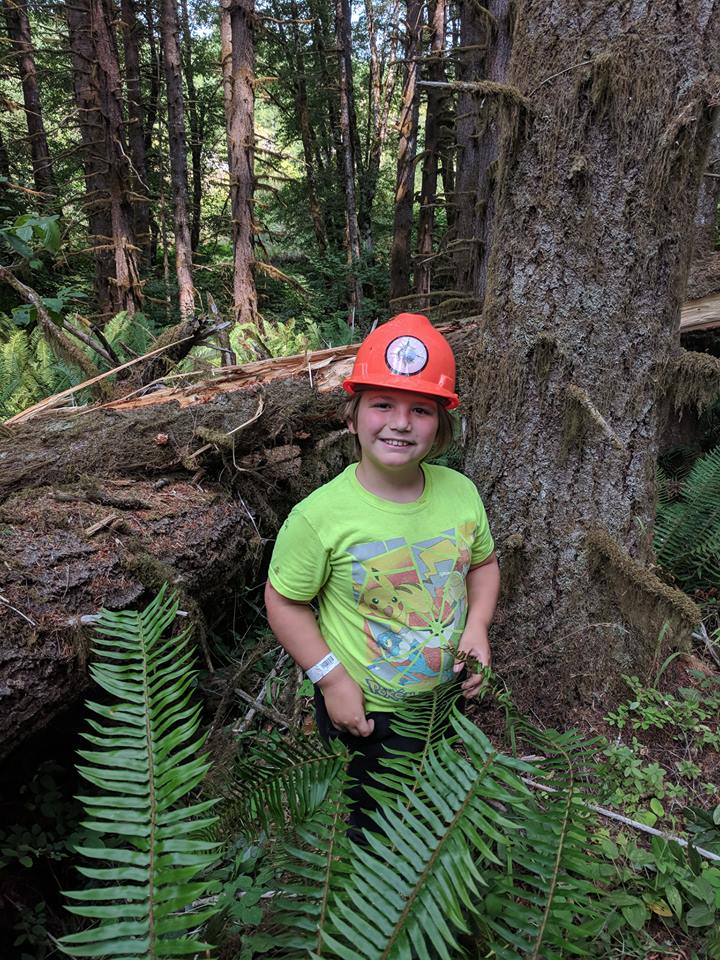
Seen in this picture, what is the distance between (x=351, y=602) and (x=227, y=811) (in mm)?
612

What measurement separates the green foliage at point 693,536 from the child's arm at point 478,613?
1509mm

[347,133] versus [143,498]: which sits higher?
[347,133]

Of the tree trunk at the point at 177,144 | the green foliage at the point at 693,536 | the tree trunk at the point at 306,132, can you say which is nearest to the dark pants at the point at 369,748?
the green foliage at the point at 693,536

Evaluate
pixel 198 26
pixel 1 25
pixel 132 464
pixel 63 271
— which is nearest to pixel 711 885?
pixel 132 464

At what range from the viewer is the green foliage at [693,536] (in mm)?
2746

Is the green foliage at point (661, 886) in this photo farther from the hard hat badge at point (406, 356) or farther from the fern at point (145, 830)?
the hard hat badge at point (406, 356)

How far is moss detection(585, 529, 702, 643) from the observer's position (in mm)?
1714

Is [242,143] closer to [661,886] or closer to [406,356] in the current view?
[406,356]

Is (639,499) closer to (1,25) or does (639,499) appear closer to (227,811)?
(227,811)

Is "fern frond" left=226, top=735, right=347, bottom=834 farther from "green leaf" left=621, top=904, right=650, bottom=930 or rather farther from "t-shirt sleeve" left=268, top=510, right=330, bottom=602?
"green leaf" left=621, top=904, right=650, bottom=930

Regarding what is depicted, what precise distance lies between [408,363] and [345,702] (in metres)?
0.89

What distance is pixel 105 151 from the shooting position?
6.57 metres

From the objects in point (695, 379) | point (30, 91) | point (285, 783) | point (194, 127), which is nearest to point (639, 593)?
point (695, 379)

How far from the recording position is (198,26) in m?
17.5
